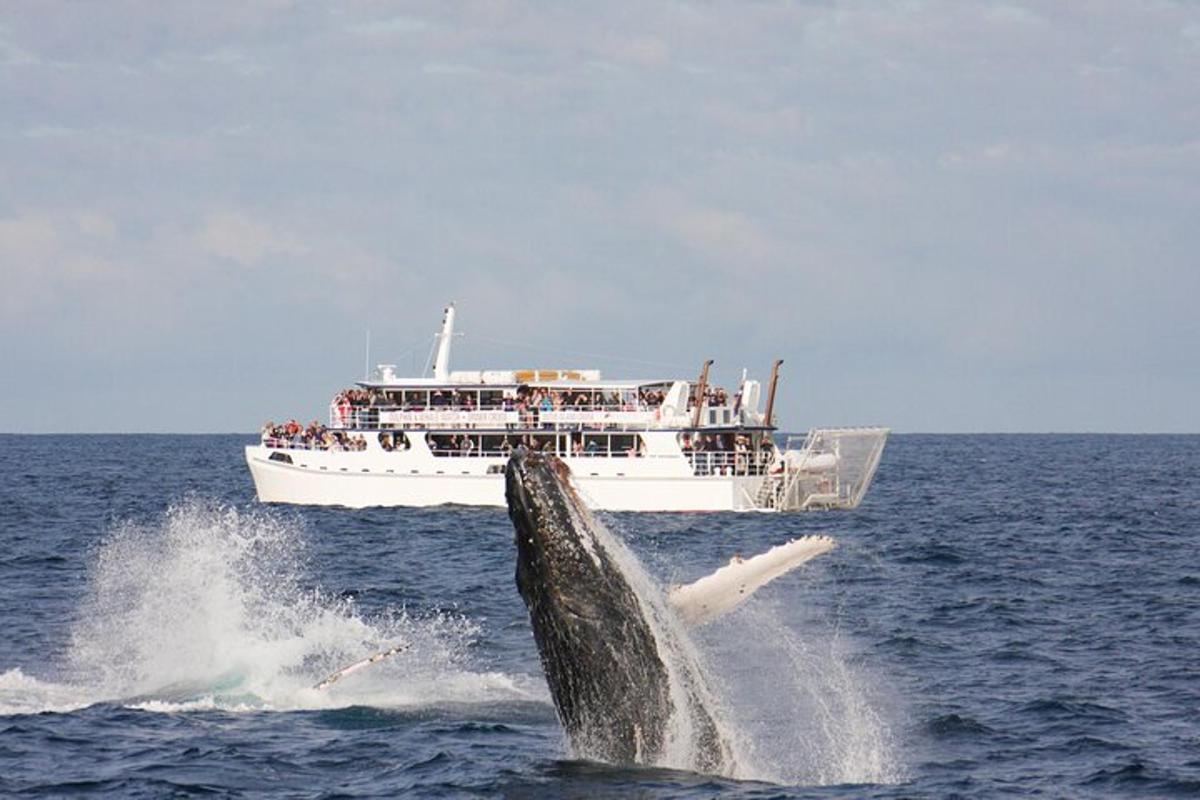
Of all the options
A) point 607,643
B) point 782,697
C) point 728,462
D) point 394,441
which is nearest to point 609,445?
point 728,462

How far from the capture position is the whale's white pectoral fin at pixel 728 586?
1416 cm

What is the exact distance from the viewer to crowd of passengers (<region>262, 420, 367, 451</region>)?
63.6 metres

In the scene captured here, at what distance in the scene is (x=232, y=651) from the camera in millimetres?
24844

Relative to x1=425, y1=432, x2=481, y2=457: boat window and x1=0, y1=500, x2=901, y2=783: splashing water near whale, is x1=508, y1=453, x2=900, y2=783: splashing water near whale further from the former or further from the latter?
→ x1=425, y1=432, x2=481, y2=457: boat window

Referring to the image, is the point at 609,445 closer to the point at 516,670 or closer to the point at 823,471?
the point at 823,471

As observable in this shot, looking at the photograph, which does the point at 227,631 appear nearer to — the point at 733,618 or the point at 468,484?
the point at 733,618

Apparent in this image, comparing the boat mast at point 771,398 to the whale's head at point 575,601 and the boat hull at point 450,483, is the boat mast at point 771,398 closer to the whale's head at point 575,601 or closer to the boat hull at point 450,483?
the boat hull at point 450,483

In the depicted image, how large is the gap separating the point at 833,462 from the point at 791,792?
4834 cm

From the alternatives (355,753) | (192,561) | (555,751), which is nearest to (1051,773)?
(555,751)

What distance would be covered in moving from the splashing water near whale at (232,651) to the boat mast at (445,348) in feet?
93.6

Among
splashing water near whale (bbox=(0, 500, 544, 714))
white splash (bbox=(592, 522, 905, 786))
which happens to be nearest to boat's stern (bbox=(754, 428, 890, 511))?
splashing water near whale (bbox=(0, 500, 544, 714))

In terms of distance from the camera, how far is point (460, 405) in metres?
62.6

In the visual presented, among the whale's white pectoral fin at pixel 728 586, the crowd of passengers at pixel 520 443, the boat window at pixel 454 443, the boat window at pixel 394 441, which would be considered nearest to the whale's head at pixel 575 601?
the whale's white pectoral fin at pixel 728 586

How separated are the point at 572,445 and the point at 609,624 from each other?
48.4 meters
